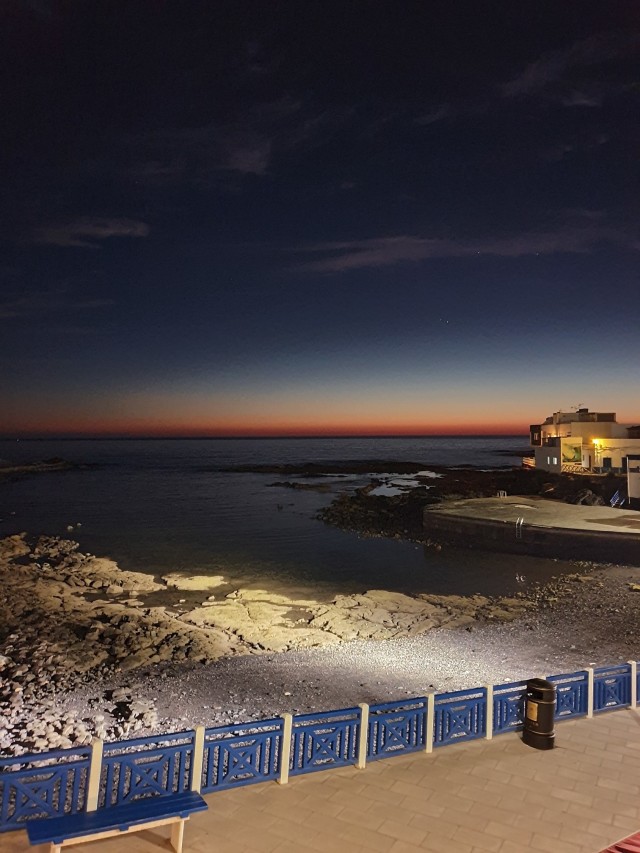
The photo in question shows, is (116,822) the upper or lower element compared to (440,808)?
upper

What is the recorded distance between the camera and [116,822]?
5316mm

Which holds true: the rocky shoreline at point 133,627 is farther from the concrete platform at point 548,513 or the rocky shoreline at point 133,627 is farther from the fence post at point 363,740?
the concrete platform at point 548,513

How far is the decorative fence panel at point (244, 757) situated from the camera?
653 centimetres

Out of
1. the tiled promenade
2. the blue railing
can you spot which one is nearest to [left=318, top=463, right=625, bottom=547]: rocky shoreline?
the blue railing

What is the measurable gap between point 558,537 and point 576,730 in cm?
1999

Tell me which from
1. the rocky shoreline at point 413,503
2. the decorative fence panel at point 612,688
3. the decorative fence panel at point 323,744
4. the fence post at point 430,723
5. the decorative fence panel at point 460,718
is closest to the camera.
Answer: the decorative fence panel at point 323,744

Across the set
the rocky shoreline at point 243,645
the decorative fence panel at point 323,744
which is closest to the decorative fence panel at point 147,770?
the decorative fence panel at point 323,744

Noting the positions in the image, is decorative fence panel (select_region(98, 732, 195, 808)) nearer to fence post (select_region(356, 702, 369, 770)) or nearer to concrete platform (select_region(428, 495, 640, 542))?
fence post (select_region(356, 702, 369, 770))

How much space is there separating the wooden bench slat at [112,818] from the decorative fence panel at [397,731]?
8.27ft

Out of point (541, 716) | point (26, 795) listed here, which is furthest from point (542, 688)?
point (26, 795)

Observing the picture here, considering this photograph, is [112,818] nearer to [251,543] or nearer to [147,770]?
[147,770]

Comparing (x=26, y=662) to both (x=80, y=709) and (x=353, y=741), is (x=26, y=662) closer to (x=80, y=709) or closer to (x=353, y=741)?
(x=80, y=709)

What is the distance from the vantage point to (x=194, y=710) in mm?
12266

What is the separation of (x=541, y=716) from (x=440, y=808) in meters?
2.19
